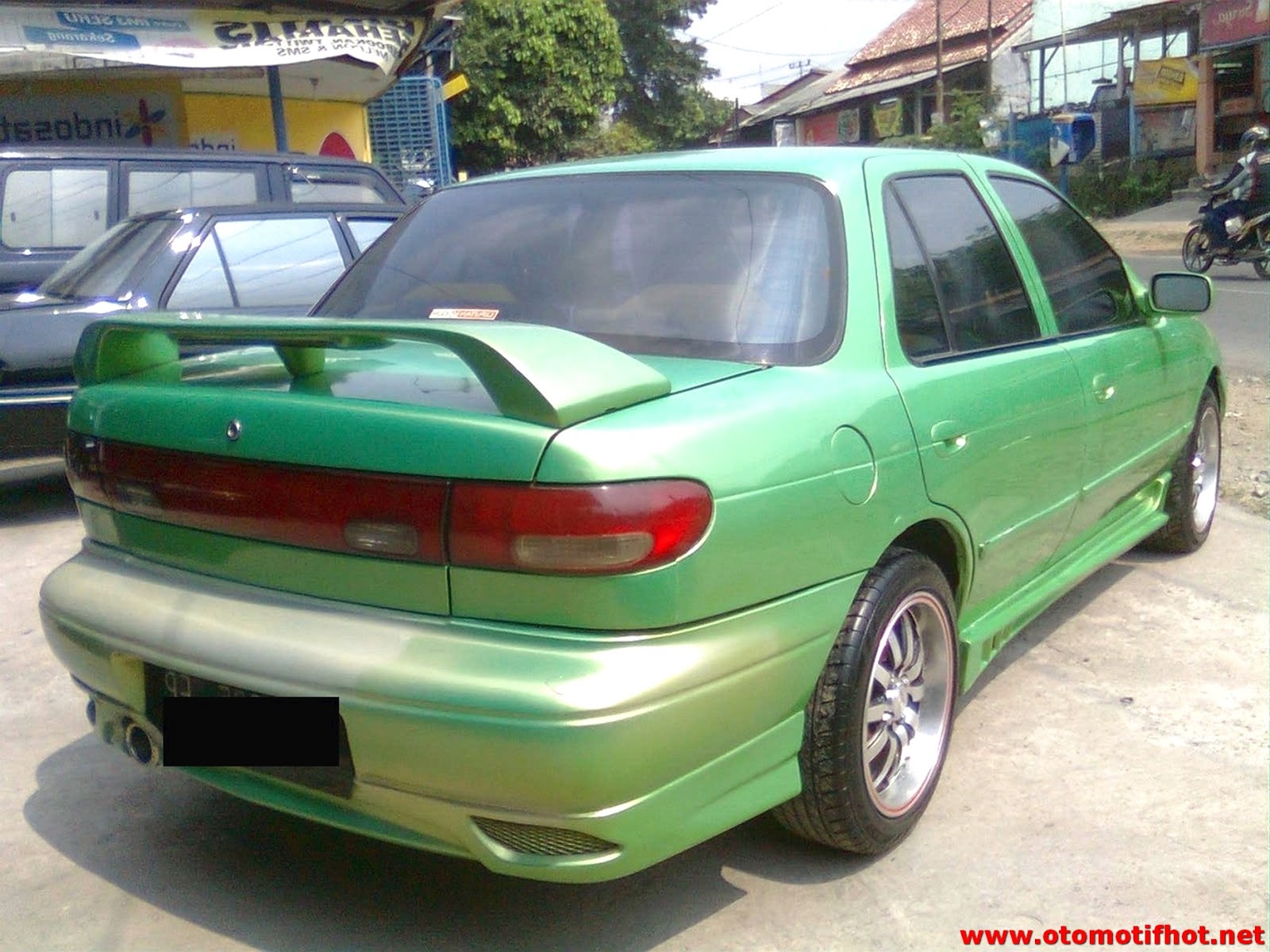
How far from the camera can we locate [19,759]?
3.71 metres

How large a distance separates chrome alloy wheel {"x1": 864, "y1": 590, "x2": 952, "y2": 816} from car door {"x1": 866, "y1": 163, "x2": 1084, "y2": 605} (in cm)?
24

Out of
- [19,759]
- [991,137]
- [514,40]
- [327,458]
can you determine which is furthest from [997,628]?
[991,137]

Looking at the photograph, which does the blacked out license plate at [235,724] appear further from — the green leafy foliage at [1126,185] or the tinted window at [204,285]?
the green leafy foliage at [1126,185]

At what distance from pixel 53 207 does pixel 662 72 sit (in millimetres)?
34494

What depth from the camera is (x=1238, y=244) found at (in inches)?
620

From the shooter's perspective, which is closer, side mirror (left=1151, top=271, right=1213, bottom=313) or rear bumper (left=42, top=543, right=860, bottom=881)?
rear bumper (left=42, top=543, right=860, bottom=881)

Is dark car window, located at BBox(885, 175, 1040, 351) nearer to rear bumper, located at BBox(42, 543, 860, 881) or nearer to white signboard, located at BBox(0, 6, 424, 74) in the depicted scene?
rear bumper, located at BBox(42, 543, 860, 881)

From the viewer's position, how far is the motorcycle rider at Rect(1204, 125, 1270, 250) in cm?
1560

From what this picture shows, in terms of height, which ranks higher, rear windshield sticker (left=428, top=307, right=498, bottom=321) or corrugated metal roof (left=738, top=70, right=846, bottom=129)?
corrugated metal roof (left=738, top=70, right=846, bottom=129)

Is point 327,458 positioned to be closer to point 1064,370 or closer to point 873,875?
point 873,875

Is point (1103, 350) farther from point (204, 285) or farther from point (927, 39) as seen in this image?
point (927, 39)

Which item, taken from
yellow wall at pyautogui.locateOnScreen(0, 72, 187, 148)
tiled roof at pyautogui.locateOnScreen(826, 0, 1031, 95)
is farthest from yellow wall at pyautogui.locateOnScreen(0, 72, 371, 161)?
tiled roof at pyautogui.locateOnScreen(826, 0, 1031, 95)

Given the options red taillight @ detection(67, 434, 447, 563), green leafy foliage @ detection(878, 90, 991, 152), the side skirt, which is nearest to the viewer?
red taillight @ detection(67, 434, 447, 563)

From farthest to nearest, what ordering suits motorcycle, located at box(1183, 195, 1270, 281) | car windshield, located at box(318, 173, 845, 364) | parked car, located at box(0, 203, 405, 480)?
1. motorcycle, located at box(1183, 195, 1270, 281)
2. parked car, located at box(0, 203, 405, 480)
3. car windshield, located at box(318, 173, 845, 364)
